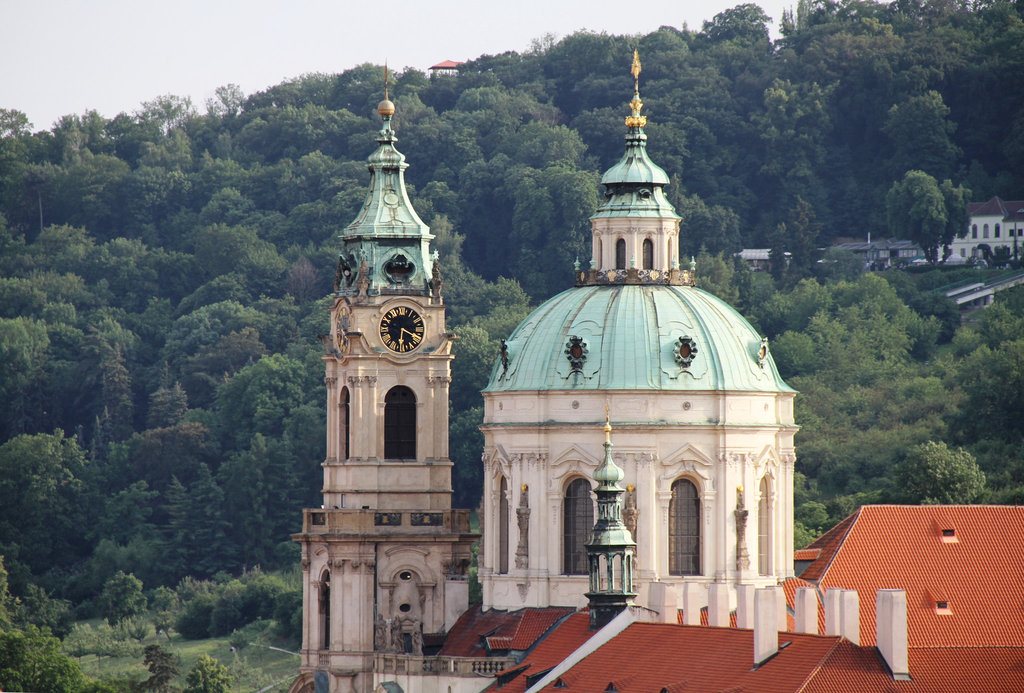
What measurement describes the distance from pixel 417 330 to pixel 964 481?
2911cm

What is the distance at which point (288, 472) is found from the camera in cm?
19912

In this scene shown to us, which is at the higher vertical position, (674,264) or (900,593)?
(674,264)

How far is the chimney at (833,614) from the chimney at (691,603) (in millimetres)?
10608

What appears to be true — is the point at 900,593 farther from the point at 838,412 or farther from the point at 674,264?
the point at 838,412

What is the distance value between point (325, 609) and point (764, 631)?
33.5 metres

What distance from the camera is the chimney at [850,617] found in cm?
9112

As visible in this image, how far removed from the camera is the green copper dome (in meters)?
114

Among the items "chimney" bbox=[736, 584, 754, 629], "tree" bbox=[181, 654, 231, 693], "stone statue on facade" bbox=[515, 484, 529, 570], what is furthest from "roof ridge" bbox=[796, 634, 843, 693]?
"tree" bbox=[181, 654, 231, 693]

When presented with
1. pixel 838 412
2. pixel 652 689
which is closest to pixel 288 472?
pixel 838 412

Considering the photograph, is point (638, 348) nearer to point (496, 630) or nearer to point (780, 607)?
point (496, 630)

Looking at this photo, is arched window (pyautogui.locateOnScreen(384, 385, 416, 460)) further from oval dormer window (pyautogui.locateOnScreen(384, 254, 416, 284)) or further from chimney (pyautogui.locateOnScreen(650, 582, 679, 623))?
chimney (pyautogui.locateOnScreen(650, 582, 679, 623))

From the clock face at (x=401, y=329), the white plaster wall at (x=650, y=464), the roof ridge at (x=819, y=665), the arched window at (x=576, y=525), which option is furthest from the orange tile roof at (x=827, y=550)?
the roof ridge at (x=819, y=665)

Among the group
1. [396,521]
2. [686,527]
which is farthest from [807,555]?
[396,521]

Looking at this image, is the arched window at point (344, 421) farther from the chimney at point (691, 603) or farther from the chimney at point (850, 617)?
the chimney at point (850, 617)
